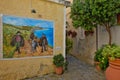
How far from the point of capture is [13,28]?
24.0ft

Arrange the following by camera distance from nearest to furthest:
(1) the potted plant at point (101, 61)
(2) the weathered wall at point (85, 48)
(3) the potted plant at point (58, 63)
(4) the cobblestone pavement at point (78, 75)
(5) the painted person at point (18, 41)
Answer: (5) the painted person at point (18, 41) → (4) the cobblestone pavement at point (78, 75) → (1) the potted plant at point (101, 61) → (3) the potted plant at point (58, 63) → (2) the weathered wall at point (85, 48)

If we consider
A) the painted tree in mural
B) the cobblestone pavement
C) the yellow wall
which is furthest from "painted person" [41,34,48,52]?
the painted tree in mural

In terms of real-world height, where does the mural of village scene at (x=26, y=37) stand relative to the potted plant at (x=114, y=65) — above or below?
above

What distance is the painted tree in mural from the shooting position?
8.19 m

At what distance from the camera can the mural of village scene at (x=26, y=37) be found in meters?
7.18

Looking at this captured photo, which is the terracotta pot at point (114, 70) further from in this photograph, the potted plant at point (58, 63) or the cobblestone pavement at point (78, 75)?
the potted plant at point (58, 63)

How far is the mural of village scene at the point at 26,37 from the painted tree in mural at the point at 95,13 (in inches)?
59.0

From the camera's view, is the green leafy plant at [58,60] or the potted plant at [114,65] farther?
the green leafy plant at [58,60]

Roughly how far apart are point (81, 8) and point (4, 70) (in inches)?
178

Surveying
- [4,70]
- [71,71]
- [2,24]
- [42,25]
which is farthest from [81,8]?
[4,70]

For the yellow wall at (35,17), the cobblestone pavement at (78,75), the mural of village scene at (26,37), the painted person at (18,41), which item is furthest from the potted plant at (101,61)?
the painted person at (18,41)

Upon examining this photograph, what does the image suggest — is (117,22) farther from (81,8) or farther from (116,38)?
(81,8)

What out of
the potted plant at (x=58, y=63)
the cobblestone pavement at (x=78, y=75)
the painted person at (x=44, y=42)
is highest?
the painted person at (x=44, y=42)

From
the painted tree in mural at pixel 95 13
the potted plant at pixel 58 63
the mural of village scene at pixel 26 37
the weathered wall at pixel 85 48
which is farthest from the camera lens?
the weathered wall at pixel 85 48
